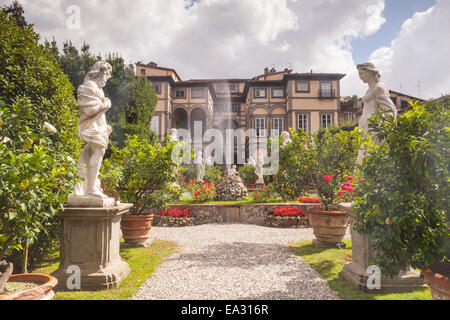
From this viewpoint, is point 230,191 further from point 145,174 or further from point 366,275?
point 366,275

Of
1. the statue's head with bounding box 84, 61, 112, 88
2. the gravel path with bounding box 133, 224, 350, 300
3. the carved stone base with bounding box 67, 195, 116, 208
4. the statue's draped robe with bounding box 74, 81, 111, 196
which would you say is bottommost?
the gravel path with bounding box 133, 224, 350, 300

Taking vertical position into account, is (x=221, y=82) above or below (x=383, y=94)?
above

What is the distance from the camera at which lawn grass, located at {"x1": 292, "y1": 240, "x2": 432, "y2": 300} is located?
11.0 ft

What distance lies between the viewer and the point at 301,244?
21.4ft

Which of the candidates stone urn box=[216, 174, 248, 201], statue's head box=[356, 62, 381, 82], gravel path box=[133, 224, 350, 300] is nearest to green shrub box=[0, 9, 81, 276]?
gravel path box=[133, 224, 350, 300]

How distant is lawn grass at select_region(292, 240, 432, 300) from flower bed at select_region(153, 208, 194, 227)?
424 centimetres

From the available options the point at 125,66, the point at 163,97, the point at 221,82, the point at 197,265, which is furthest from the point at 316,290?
the point at 221,82

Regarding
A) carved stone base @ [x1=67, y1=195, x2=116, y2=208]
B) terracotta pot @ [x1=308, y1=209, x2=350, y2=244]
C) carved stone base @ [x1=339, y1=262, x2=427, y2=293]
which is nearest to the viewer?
carved stone base @ [x1=339, y1=262, x2=427, y2=293]

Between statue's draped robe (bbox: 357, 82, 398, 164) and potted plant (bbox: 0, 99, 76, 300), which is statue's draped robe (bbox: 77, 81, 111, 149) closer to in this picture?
potted plant (bbox: 0, 99, 76, 300)

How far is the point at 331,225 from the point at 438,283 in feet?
12.2

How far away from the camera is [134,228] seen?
20.0ft
